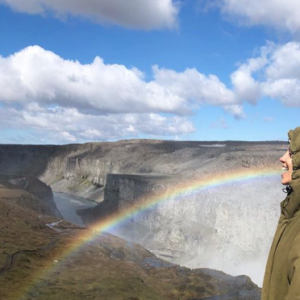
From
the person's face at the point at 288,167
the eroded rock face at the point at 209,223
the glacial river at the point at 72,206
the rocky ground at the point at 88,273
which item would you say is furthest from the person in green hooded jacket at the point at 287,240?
the glacial river at the point at 72,206

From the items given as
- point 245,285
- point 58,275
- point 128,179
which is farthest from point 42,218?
point 128,179

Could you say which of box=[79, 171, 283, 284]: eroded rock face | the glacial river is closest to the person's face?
box=[79, 171, 283, 284]: eroded rock face

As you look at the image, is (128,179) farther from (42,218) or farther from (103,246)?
(103,246)

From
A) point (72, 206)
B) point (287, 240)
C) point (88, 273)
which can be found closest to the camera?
point (287, 240)

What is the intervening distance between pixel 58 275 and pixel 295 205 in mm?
8624

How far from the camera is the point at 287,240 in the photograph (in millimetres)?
2838

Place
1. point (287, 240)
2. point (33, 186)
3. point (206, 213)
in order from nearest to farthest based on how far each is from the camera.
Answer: point (287, 240) < point (206, 213) < point (33, 186)

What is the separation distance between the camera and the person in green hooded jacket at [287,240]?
9.04 ft

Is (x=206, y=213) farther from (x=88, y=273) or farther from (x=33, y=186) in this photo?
(x=88, y=273)

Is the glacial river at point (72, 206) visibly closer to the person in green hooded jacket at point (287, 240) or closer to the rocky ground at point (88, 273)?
the rocky ground at point (88, 273)

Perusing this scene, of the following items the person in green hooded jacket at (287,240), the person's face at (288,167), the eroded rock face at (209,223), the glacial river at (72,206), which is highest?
the person's face at (288,167)

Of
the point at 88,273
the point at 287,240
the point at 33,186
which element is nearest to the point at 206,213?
the point at 33,186

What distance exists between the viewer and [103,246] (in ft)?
44.7

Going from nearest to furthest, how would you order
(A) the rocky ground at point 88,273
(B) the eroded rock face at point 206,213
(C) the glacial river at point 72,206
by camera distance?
1. (A) the rocky ground at point 88,273
2. (B) the eroded rock face at point 206,213
3. (C) the glacial river at point 72,206
